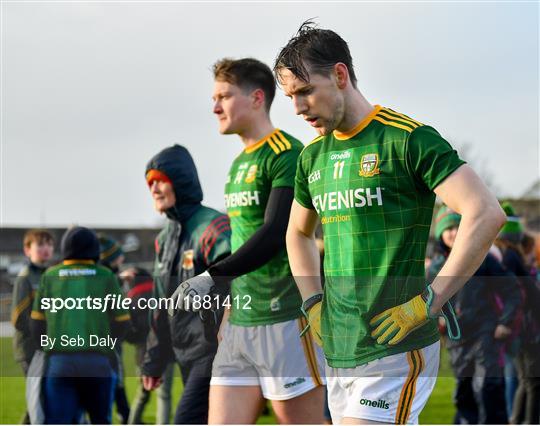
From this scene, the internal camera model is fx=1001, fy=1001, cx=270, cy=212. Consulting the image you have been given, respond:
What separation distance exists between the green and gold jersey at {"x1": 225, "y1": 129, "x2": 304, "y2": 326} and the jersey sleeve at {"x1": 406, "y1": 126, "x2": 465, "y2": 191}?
4.90 ft

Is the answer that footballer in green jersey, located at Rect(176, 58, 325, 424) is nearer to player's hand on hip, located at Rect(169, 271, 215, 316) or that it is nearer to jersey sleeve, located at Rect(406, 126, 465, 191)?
player's hand on hip, located at Rect(169, 271, 215, 316)

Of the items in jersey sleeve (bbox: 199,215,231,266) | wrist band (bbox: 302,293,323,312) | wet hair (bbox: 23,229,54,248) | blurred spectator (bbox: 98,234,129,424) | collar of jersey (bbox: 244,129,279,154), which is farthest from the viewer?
blurred spectator (bbox: 98,234,129,424)

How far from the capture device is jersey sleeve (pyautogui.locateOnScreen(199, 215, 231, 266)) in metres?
5.83

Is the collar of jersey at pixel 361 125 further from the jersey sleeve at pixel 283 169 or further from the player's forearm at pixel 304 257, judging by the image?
the jersey sleeve at pixel 283 169

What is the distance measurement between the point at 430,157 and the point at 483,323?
476cm

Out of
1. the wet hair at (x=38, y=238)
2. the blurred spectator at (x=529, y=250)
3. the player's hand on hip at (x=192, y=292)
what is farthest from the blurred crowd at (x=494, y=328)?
the player's hand on hip at (x=192, y=292)

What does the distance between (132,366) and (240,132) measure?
7.29 meters

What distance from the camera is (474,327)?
8.22 meters

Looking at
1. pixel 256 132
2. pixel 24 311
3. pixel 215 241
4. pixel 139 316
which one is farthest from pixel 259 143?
pixel 24 311

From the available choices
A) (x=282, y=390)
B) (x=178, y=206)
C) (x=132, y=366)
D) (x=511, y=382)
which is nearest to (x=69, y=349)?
(x=178, y=206)

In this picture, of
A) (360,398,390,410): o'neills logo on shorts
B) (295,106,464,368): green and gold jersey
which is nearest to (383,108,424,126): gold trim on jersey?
(295,106,464,368): green and gold jersey

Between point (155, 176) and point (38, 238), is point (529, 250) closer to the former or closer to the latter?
point (38, 238)

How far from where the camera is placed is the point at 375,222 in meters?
3.94

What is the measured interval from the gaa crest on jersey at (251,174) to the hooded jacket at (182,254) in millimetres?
504
